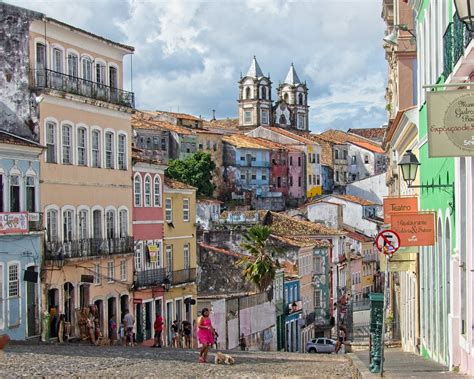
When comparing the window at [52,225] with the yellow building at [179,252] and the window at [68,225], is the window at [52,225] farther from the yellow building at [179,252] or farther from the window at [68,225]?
the yellow building at [179,252]

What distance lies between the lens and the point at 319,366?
963 inches

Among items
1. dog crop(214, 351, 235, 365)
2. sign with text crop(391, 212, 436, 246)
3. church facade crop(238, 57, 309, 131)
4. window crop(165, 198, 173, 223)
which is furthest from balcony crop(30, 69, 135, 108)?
church facade crop(238, 57, 309, 131)

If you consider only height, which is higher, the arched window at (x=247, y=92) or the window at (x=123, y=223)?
the arched window at (x=247, y=92)

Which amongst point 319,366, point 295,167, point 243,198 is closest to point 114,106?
point 319,366

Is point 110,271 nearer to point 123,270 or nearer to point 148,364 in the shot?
point 123,270

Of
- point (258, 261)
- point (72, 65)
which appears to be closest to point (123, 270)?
point (72, 65)

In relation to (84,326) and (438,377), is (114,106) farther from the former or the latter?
(438,377)

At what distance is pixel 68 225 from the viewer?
39031 mm

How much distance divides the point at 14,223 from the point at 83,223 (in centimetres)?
699

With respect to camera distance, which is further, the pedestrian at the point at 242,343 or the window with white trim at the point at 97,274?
the pedestrian at the point at 242,343

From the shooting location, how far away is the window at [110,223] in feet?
140

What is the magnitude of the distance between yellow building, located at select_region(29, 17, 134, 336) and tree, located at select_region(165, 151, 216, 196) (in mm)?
60979

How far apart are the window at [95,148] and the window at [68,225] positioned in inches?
106

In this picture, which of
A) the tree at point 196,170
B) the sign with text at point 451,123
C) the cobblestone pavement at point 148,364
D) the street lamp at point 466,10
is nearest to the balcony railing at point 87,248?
the cobblestone pavement at point 148,364
